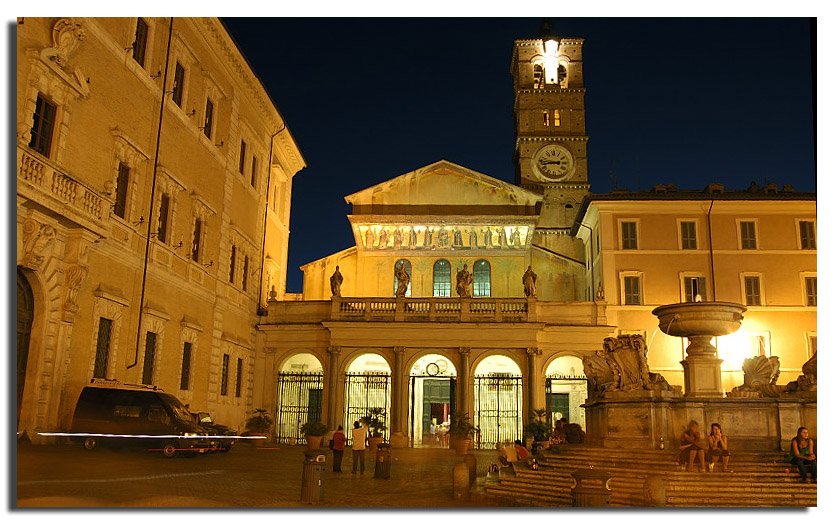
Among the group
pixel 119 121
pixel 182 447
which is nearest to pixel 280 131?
pixel 119 121

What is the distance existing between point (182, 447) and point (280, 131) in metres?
19.3

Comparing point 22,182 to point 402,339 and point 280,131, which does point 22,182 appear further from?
point 280,131

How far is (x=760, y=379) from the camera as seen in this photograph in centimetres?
1531

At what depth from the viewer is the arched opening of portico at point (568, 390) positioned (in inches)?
1341

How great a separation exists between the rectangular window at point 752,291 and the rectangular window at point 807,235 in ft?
8.32

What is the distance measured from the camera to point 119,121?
20.1 metres

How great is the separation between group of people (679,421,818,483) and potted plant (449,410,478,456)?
1367cm

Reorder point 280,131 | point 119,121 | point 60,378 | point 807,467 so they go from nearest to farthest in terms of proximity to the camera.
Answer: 1. point 807,467
2. point 60,378
3. point 119,121
4. point 280,131

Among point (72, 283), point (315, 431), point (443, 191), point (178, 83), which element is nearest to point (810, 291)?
point (443, 191)

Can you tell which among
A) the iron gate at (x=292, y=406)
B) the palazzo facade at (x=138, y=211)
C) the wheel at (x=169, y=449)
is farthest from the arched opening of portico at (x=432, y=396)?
the wheel at (x=169, y=449)

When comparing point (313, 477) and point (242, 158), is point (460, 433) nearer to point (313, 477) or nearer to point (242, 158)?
point (242, 158)

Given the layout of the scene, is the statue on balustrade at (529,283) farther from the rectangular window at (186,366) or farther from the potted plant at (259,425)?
the rectangular window at (186,366)

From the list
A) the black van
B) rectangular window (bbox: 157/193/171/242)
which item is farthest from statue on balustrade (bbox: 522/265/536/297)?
the black van

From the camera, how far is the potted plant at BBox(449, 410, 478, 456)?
2627 centimetres
